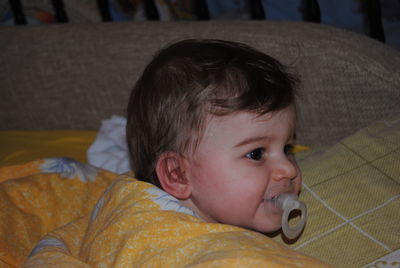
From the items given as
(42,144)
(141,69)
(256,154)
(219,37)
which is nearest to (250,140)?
(256,154)

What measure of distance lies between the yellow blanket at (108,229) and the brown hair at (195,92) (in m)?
0.10

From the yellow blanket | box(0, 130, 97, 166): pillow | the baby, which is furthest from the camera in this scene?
box(0, 130, 97, 166): pillow

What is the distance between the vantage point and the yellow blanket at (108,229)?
0.74 m

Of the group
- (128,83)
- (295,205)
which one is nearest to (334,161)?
(295,205)

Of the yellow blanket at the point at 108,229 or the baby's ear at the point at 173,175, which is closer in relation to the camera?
the yellow blanket at the point at 108,229

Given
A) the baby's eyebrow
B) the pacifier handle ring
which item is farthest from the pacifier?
the baby's eyebrow

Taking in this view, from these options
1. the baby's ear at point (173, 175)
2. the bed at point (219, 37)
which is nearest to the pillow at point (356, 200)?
the bed at point (219, 37)

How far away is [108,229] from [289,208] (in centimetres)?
32

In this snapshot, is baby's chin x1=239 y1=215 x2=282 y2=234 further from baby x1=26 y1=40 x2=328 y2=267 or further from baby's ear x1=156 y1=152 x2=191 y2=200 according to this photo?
baby's ear x1=156 y1=152 x2=191 y2=200

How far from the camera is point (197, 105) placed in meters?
0.88

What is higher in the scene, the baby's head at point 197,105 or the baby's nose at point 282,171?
the baby's head at point 197,105

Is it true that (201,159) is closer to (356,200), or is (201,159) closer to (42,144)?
(356,200)

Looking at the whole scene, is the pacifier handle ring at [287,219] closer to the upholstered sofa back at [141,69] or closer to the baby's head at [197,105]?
the baby's head at [197,105]

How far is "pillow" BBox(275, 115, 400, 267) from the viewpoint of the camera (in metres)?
0.86
